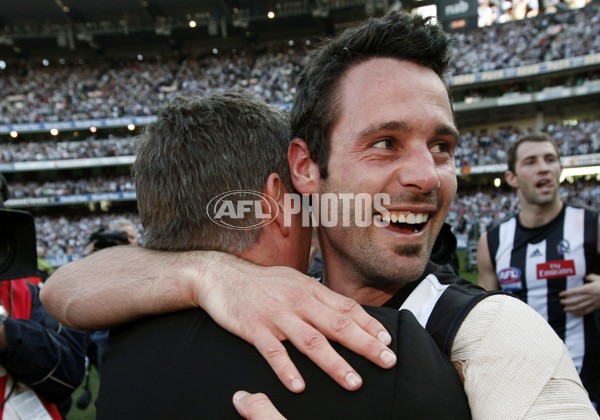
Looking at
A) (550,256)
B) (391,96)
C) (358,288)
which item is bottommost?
(550,256)

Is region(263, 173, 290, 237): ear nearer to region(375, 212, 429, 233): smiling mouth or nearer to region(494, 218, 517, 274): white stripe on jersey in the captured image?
region(375, 212, 429, 233): smiling mouth

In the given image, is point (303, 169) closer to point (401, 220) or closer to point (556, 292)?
point (401, 220)

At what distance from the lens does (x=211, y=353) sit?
3.44 ft

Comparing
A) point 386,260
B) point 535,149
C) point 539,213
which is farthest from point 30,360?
point 535,149

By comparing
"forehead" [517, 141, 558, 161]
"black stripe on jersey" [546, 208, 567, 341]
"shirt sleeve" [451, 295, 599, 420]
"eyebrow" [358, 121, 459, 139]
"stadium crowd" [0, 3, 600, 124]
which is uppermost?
"stadium crowd" [0, 3, 600, 124]

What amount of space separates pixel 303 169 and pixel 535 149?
3208 mm

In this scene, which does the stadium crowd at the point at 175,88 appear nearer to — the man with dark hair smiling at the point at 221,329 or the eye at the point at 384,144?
the eye at the point at 384,144

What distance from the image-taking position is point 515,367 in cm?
98

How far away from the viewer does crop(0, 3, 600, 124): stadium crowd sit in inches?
1139

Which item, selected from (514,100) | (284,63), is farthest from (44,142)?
(514,100)

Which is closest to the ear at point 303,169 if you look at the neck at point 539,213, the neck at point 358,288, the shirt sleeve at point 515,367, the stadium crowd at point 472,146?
the neck at point 358,288

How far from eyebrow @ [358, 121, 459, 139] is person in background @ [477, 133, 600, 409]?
232cm

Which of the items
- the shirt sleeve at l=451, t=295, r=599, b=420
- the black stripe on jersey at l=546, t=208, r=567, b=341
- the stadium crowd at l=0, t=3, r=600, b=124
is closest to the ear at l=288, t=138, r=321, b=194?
the shirt sleeve at l=451, t=295, r=599, b=420

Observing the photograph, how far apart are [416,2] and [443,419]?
1555 inches
